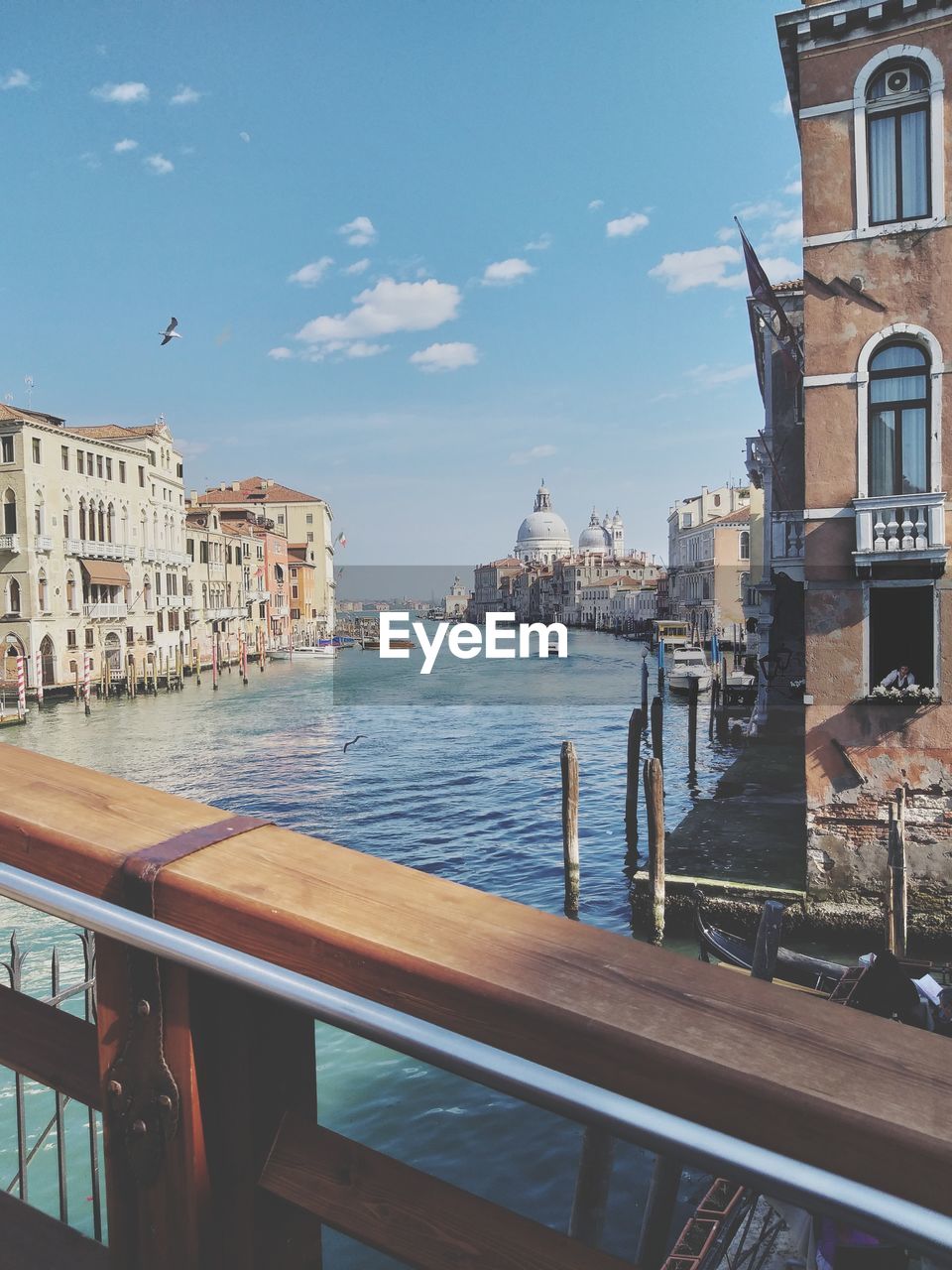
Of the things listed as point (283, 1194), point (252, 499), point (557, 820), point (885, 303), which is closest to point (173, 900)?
point (283, 1194)

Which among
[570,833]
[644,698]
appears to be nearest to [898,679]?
[570,833]

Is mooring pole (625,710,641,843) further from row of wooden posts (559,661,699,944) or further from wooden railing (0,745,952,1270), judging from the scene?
wooden railing (0,745,952,1270)

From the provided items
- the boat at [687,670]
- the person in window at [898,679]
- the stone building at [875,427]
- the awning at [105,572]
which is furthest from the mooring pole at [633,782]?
the awning at [105,572]

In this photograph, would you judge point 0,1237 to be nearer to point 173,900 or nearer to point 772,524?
point 173,900

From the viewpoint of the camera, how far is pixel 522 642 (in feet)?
255

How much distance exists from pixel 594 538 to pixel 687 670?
93257 millimetres

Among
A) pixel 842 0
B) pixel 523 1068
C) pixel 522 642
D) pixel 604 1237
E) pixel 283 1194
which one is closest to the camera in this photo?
pixel 523 1068

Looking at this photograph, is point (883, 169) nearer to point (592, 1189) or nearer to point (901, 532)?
point (901, 532)

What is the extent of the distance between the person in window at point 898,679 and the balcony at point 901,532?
0.88m

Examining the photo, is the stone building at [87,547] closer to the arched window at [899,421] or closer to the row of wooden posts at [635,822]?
the row of wooden posts at [635,822]

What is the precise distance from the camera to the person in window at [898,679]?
809 cm

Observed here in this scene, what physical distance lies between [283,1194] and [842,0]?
31.0 ft

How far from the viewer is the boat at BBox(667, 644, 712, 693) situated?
3434cm

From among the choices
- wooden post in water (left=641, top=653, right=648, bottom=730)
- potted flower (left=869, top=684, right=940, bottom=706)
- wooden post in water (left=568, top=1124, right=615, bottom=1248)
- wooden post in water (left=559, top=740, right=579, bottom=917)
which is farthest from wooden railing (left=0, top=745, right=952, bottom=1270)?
wooden post in water (left=641, top=653, right=648, bottom=730)
